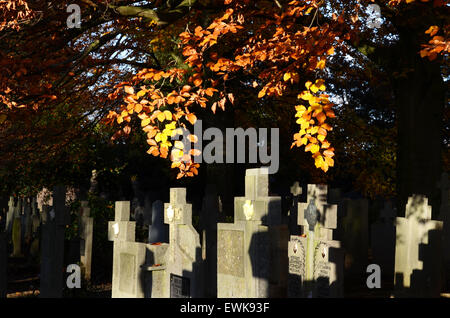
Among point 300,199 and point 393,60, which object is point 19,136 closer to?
point 300,199

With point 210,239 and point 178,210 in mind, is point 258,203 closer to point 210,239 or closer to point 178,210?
point 178,210

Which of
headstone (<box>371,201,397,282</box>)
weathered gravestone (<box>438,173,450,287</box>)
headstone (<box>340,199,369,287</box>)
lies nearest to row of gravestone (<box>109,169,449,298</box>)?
headstone (<box>340,199,369,287</box>)

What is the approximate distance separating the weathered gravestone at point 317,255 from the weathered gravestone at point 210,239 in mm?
1341

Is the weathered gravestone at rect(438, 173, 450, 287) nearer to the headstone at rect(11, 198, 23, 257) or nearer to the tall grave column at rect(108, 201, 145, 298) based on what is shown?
the tall grave column at rect(108, 201, 145, 298)

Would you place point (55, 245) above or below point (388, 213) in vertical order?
below

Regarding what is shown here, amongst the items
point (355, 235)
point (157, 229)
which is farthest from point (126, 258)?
point (355, 235)

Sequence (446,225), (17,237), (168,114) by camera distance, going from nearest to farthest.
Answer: (168,114) → (446,225) → (17,237)

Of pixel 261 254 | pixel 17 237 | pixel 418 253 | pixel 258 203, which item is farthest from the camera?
pixel 17 237

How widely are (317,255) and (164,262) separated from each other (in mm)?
2212

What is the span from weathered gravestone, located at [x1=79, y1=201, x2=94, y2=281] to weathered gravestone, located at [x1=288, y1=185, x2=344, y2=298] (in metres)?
5.05

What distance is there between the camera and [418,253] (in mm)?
7762

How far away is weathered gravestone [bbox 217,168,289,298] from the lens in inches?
281

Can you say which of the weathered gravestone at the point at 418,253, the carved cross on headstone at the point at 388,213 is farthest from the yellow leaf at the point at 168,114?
the carved cross on headstone at the point at 388,213

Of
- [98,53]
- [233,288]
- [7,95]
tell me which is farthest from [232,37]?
[233,288]
